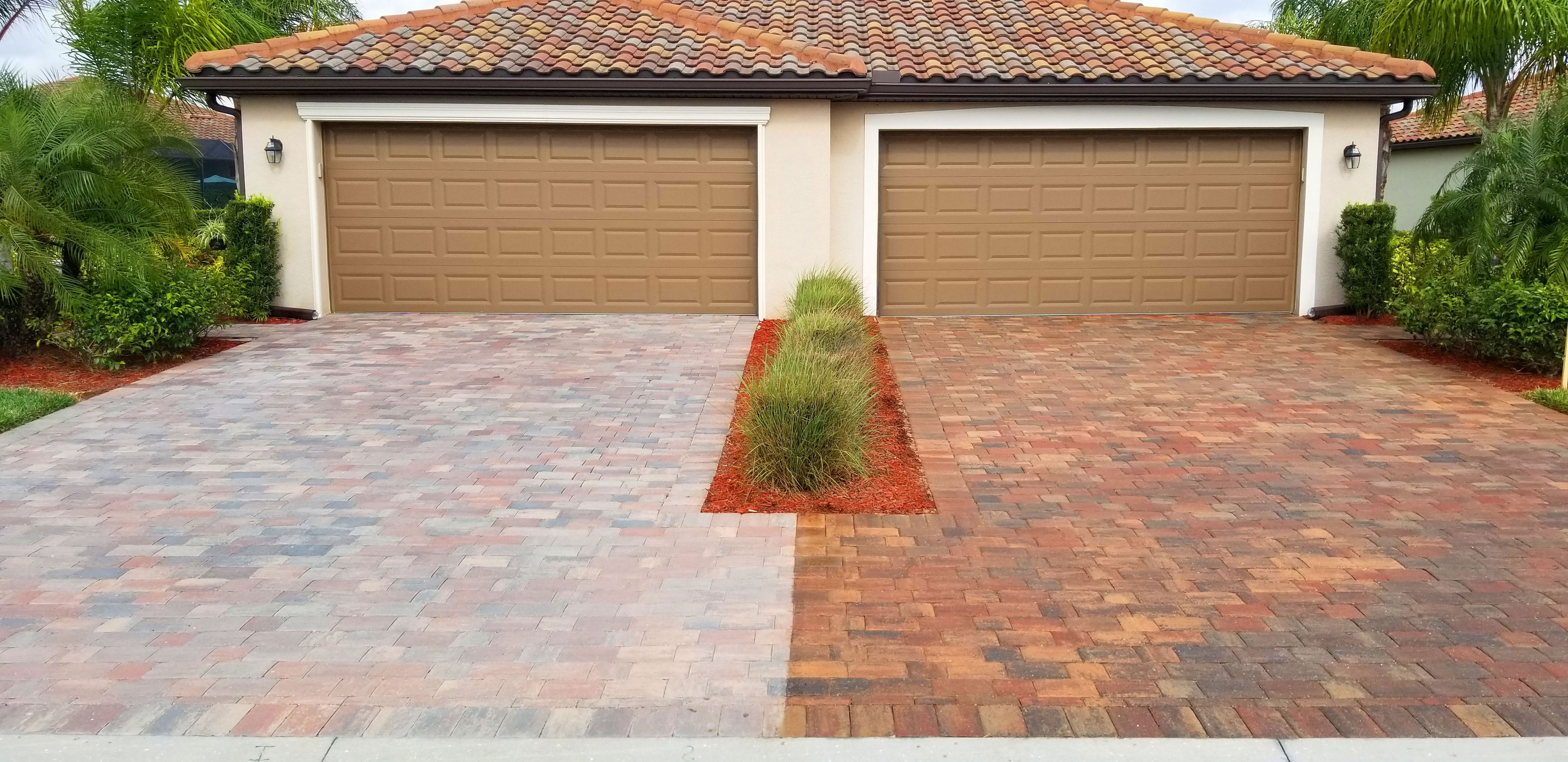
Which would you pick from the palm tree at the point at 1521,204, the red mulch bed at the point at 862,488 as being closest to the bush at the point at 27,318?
the red mulch bed at the point at 862,488

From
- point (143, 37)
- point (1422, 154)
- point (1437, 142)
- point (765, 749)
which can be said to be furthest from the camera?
point (1422, 154)

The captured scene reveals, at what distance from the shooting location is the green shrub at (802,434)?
7.09 m

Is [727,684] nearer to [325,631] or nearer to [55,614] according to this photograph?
[325,631]

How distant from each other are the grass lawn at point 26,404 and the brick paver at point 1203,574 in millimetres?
6106

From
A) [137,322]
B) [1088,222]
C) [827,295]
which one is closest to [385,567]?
[137,322]

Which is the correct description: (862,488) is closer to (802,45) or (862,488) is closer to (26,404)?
(26,404)

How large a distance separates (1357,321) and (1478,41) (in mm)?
4317

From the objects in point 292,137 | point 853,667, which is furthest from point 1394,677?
point 292,137

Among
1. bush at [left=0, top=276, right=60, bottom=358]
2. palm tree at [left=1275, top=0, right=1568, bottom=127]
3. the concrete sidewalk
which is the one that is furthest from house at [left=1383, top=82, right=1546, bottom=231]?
the concrete sidewalk

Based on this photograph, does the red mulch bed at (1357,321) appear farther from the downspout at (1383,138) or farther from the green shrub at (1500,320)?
the green shrub at (1500,320)

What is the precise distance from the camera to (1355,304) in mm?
14898

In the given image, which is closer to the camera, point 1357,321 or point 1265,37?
point 1357,321

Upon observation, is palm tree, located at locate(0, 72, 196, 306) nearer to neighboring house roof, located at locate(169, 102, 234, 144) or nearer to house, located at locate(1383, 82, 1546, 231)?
neighboring house roof, located at locate(169, 102, 234, 144)

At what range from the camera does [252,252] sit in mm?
14109
